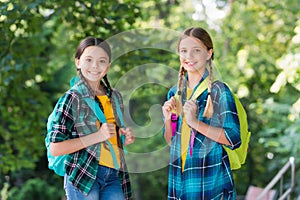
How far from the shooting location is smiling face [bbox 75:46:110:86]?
9.24 feet

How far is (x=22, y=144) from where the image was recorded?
6387mm

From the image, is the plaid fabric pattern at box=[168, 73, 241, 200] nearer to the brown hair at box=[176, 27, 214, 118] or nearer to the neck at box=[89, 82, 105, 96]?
the brown hair at box=[176, 27, 214, 118]

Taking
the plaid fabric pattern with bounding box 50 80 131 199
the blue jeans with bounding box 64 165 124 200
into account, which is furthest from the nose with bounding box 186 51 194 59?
the blue jeans with bounding box 64 165 124 200

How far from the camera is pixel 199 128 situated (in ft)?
8.55

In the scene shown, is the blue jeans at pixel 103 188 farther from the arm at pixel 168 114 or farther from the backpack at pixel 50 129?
the arm at pixel 168 114

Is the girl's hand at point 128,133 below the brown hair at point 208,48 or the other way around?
below

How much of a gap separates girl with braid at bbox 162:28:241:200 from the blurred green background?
886 millimetres

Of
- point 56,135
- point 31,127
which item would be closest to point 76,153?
point 56,135

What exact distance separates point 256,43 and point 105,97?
7.30 metres

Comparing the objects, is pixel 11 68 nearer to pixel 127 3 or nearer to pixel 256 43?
pixel 127 3

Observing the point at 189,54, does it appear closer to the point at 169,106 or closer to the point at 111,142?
the point at 169,106

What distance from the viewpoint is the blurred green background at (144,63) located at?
17.3 ft

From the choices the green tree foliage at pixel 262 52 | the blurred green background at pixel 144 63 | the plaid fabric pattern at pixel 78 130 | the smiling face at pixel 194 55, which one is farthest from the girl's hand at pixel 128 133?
the green tree foliage at pixel 262 52

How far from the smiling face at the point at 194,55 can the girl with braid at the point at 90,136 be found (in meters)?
0.39
